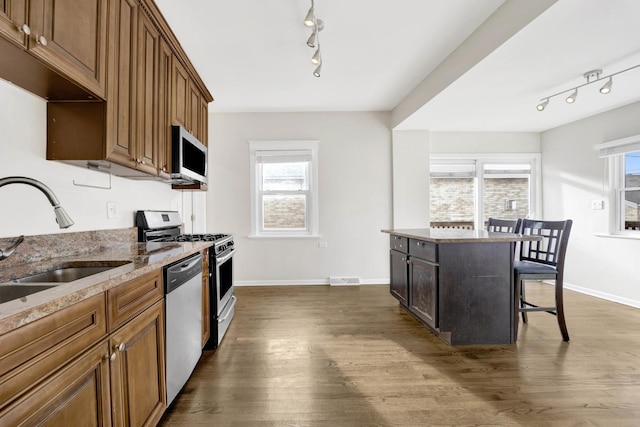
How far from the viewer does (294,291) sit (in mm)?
3912

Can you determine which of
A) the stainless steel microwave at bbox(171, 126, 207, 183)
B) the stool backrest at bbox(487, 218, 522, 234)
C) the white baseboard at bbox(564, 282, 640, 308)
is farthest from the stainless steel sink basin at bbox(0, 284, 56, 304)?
the white baseboard at bbox(564, 282, 640, 308)

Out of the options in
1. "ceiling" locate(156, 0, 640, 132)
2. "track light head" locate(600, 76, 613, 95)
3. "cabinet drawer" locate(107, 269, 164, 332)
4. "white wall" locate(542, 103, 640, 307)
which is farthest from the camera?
"white wall" locate(542, 103, 640, 307)

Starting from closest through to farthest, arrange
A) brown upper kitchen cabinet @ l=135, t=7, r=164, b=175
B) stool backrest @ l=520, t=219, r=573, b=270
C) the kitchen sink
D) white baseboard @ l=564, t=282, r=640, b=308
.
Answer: the kitchen sink, brown upper kitchen cabinet @ l=135, t=7, r=164, b=175, stool backrest @ l=520, t=219, r=573, b=270, white baseboard @ l=564, t=282, r=640, b=308

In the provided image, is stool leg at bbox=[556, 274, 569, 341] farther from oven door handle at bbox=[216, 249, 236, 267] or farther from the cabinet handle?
the cabinet handle

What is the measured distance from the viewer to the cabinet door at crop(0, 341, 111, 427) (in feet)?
2.41

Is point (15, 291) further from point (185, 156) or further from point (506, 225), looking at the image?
point (506, 225)

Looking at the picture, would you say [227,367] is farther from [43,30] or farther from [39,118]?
[43,30]

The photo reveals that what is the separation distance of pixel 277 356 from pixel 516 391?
1584 millimetres

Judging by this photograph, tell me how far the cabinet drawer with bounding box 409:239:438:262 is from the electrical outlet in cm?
244

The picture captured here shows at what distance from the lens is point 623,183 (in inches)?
140

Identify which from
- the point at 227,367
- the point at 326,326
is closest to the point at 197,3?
the point at 227,367

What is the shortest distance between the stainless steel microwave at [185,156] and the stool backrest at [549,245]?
119 inches

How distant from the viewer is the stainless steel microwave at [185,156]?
2330mm

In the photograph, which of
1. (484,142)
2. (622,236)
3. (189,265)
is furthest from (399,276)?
(484,142)
